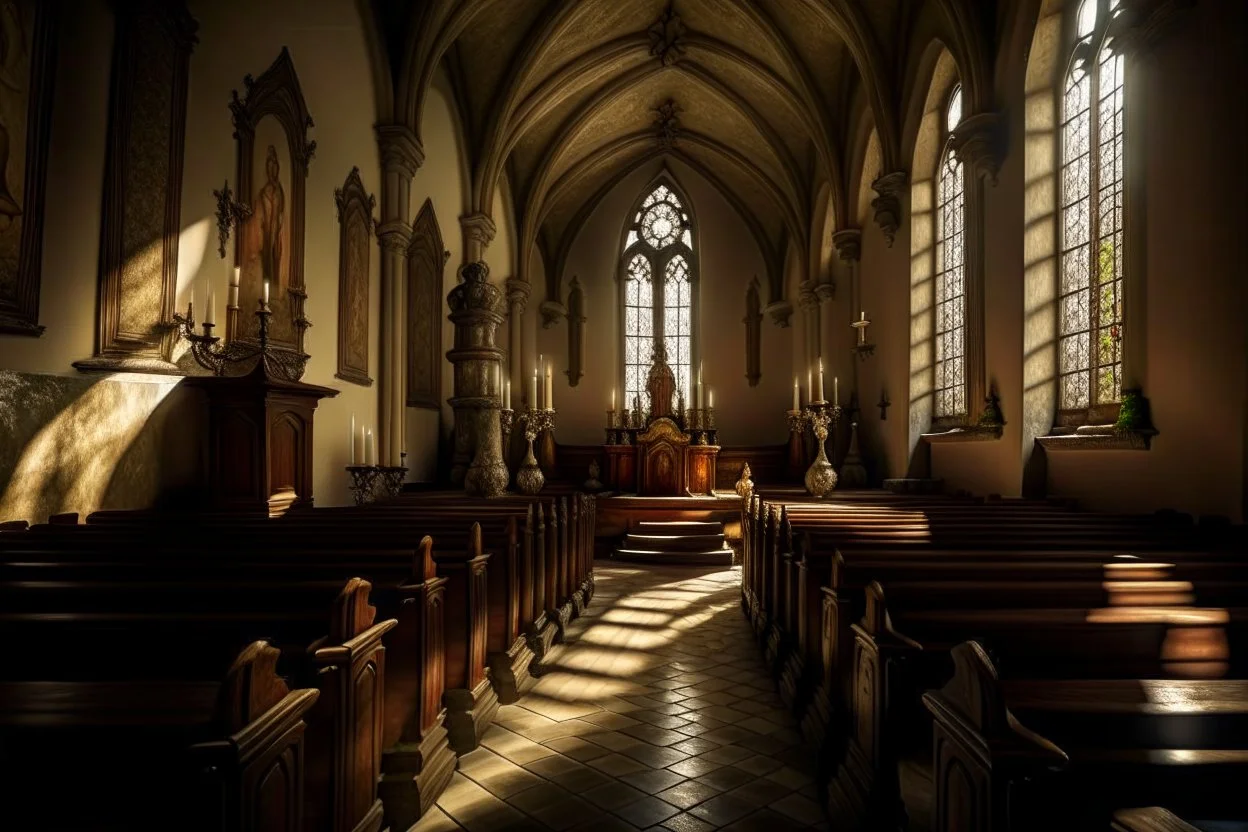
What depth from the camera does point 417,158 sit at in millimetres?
9516

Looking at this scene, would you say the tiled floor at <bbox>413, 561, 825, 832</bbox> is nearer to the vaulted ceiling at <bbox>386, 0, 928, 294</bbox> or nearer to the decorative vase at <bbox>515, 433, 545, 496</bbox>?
the decorative vase at <bbox>515, 433, 545, 496</bbox>

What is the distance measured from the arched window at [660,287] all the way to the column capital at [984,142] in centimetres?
1072

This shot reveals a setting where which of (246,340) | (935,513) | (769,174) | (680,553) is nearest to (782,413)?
(769,174)

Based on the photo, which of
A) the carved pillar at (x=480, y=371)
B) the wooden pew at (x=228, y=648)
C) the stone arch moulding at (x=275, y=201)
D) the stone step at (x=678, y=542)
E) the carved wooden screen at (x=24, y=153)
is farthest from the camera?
the stone step at (x=678, y=542)

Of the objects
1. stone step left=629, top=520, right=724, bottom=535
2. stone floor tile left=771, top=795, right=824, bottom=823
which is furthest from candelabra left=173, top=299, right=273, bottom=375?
stone step left=629, top=520, right=724, bottom=535

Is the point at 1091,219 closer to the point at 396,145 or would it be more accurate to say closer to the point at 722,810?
the point at 722,810

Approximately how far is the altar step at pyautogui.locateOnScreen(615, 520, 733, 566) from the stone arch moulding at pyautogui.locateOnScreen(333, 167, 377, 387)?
15.3ft

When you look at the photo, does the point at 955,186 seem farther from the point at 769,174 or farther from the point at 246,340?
the point at 246,340

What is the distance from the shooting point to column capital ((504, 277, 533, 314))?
15883 millimetres

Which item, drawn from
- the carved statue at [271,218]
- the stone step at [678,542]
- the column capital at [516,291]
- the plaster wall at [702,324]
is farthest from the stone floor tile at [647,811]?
the plaster wall at [702,324]

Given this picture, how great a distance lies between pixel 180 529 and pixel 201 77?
427cm

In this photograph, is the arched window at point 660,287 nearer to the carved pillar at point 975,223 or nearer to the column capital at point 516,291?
the column capital at point 516,291

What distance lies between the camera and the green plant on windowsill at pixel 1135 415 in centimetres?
559

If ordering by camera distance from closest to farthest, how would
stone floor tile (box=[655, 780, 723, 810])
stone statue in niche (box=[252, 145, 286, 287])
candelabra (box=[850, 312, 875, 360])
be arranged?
stone floor tile (box=[655, 780, 723, 810]), stone statue in niche (box=[252, 145, 286, 287]), candelabra (box=[850, 312, 875, 360])
